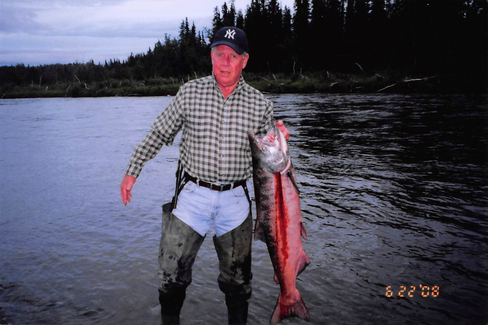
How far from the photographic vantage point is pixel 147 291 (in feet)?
13.5

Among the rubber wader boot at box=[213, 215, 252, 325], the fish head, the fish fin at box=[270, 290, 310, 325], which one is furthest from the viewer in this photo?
the rubber wader boot at box=[213, 215, 252, 325]

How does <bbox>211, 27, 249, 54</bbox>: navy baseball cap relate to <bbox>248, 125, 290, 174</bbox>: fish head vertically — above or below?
above

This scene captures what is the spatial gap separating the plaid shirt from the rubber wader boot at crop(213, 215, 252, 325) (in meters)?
0.47

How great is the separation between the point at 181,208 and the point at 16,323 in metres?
2.01

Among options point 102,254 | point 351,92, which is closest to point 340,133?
point 102,254

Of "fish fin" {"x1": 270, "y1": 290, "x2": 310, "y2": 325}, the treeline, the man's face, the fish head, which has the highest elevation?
the treeline

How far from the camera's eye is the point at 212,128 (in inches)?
124

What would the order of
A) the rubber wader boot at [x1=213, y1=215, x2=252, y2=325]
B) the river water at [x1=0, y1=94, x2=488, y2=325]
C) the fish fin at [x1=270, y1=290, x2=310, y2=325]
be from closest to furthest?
the fish fin at [x1=270, y1=290, x2=310, y2=325]
the rubber wader boot at [x1=213, y1=215, x2=252, y2=325]
the river water at [x1=0, y1=94, x2=488, y2=325]

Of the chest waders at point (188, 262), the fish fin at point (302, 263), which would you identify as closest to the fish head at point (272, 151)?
the chest waders at point (188, 262)

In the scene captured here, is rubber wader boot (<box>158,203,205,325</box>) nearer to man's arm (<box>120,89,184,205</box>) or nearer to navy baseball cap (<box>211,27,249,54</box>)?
man's arm (<box>120,89,184,205</box>)

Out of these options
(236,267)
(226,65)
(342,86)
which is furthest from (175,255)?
(342,86)

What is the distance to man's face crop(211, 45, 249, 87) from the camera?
316 cm
